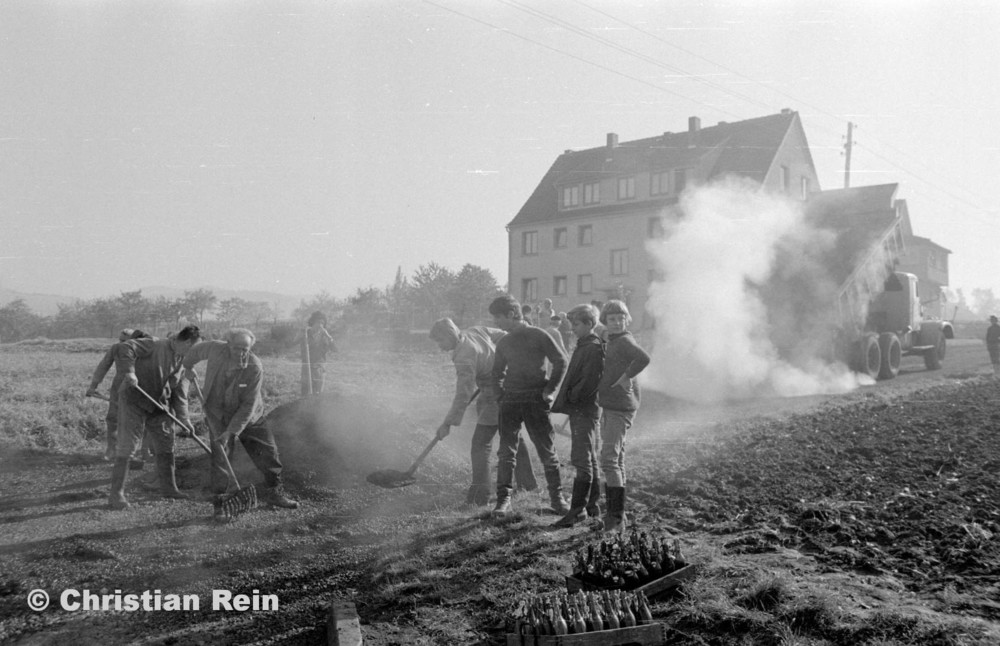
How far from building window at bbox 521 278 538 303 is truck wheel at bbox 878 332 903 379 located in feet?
62.6

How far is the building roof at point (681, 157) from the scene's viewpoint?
30000 mm

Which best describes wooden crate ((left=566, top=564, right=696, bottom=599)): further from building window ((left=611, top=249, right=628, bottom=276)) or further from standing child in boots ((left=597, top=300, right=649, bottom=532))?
building window ((left=611, top=249, right=628, bottom=276))

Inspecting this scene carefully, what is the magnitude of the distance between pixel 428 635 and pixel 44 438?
7881mm

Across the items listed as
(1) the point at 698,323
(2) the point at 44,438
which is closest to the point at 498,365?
(2) the point at 44,438

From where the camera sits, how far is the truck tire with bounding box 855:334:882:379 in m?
15.9

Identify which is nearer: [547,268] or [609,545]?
[609,545]

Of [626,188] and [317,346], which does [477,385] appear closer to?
[317,346]

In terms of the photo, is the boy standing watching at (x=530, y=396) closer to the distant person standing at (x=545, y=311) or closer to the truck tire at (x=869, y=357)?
the distant person standing at (x=545, y=311)

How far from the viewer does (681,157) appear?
30.2 metres

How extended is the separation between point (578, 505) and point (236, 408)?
11.0 feet

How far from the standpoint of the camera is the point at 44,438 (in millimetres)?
9305

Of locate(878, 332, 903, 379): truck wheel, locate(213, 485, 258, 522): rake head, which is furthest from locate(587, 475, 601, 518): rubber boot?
locate(878, 332, 903, 379): truck wheel

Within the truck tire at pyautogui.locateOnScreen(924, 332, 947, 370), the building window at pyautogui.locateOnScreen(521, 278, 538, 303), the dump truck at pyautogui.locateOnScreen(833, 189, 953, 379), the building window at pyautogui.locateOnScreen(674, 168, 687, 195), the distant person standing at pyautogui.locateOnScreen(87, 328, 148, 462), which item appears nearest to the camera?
the distant person standing at pyautogui.locateOnScreen(87, 328, 148, 462)

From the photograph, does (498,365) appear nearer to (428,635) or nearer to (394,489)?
(394,489)
